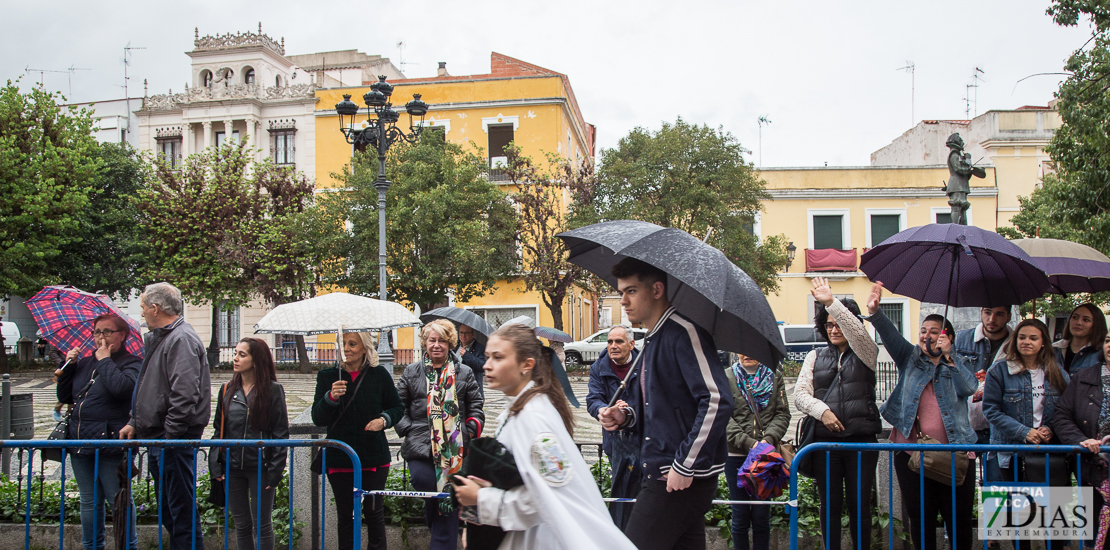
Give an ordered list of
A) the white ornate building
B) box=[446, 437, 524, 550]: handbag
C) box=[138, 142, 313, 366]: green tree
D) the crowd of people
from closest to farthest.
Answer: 1. box=[446, 437, 524, 550]: handbag
2. the crowd of people
3. box=[138, 142, 313, 366]: green tree
4. the white ornate building

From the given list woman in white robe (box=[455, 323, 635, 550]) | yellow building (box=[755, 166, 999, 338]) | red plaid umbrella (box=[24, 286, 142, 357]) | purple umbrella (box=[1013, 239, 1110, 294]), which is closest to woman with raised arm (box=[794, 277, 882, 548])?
purple umbrella (box=[1013, 239, 1110, 294])

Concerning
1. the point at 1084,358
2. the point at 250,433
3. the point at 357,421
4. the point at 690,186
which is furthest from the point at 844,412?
the point at 690,186

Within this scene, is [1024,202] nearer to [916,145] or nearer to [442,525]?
[916,145]

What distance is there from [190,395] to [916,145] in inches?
1505

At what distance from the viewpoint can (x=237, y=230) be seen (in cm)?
2484

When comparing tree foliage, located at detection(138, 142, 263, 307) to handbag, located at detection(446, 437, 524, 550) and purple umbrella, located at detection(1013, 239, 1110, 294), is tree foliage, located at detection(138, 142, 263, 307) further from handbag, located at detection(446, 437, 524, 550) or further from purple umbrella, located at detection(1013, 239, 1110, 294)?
handbag, located at detection(446, 437, 524, 550)

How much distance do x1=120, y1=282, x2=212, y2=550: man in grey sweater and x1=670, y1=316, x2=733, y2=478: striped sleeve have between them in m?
3.44

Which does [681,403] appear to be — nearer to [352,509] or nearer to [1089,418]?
[352,509]

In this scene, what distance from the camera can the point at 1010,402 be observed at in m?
4.75

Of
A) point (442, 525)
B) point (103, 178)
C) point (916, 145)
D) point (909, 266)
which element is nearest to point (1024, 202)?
point (916, 145)

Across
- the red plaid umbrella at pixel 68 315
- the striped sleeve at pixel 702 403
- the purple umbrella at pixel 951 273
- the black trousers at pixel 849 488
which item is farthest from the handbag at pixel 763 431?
the red plaid umbrella at pixel 68 315

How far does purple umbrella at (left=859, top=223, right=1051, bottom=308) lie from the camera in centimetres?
487

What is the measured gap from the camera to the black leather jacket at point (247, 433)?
481 cm

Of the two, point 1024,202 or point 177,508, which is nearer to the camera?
point 177,508
